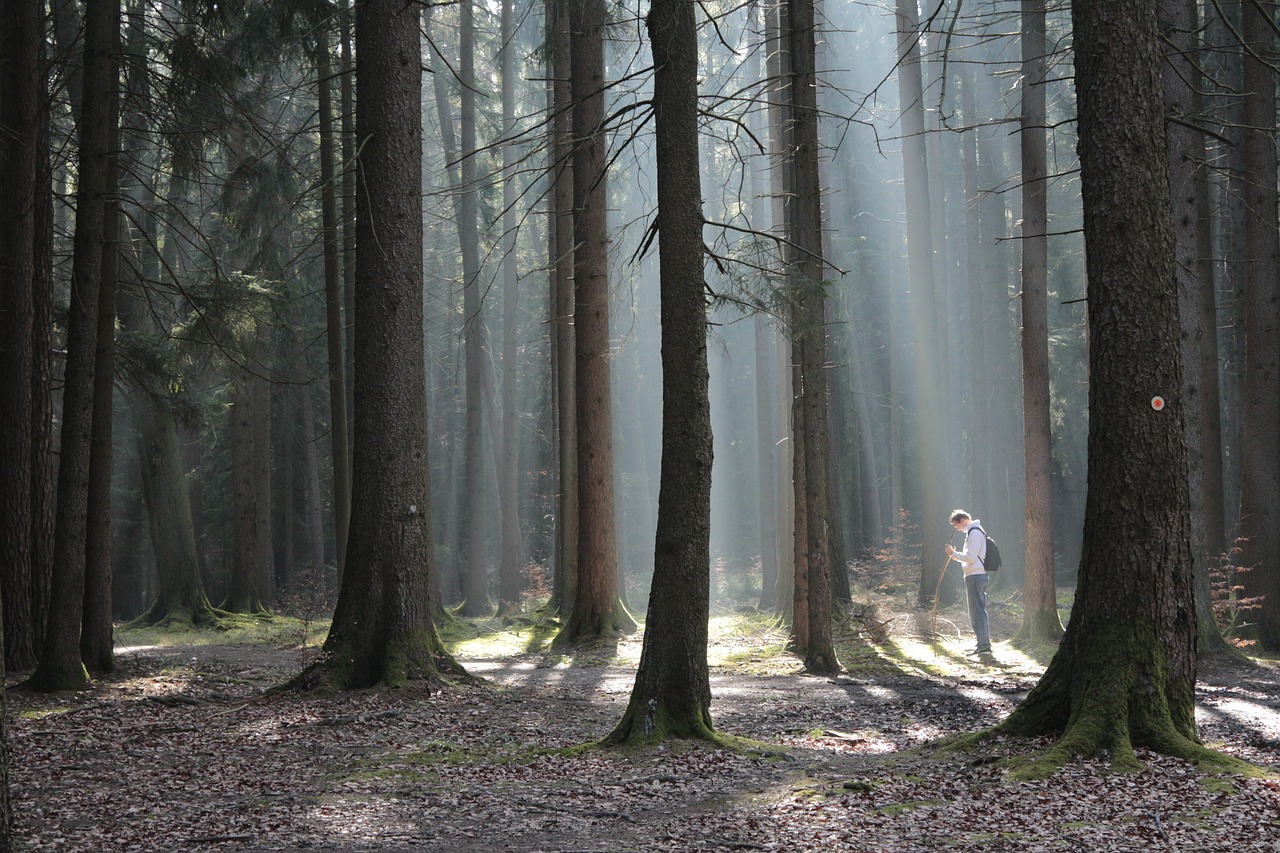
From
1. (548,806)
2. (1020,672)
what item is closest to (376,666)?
(548,806)

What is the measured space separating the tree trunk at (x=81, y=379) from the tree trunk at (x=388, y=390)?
2.37 meters

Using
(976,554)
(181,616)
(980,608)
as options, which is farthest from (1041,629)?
(181,616)

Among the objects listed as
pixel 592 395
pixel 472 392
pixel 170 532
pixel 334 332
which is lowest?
pixel 170 532

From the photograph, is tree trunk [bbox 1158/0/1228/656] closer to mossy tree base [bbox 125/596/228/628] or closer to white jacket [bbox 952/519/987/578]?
white jacket [bbox 952/519/987/578]

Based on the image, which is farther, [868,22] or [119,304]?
[868,22]

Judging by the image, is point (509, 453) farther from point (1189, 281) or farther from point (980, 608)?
point (1189, 281)

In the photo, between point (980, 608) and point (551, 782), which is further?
point (980, 608)

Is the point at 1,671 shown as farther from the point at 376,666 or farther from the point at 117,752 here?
the point at 376,666

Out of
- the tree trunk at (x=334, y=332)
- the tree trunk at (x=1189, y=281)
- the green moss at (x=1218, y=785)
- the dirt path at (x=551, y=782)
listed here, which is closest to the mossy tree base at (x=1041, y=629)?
the tree trunk at (x=1189, y=281)

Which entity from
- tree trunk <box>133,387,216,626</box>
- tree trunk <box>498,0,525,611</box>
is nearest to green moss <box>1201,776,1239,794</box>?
tree trunk <box>133,387,216,626</box>

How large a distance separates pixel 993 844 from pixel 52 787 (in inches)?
203

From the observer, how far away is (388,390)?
9312 millimetres

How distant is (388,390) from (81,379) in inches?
112

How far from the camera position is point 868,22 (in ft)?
130
